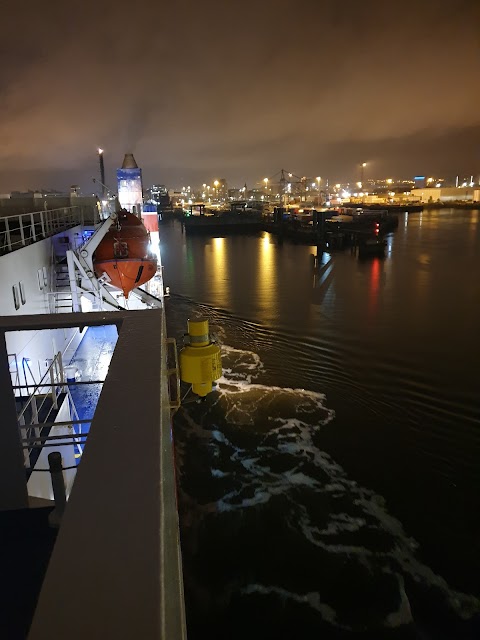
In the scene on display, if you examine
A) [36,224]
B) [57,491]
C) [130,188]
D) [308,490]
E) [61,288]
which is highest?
[130,188]

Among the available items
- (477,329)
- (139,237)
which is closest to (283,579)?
(139,237)

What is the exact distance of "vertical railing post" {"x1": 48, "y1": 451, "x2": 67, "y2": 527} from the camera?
280 centimetres

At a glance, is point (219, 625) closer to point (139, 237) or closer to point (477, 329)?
point (139, 237)

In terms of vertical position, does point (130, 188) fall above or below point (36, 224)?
above

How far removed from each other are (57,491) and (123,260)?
1418 centimetres

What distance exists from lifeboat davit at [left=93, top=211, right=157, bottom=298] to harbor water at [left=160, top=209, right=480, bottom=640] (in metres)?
3.38

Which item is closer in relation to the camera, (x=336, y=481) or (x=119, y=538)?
(x=119, y=538)

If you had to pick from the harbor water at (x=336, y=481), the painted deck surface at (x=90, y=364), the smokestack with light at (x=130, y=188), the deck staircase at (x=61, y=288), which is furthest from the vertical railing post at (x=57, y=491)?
the smokestack with light at (x=130, y=188)

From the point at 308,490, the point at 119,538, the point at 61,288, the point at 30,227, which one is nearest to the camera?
the point at 119,538

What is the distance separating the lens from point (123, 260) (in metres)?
16.3

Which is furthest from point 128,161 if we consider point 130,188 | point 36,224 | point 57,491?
point 57,491

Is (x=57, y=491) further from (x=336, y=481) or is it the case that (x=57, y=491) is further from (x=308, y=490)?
(x=336, y=481)

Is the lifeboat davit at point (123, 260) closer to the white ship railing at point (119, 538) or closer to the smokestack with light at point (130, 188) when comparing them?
the smokestack with light at point (130, 188)

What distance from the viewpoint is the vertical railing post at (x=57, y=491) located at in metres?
2.80
